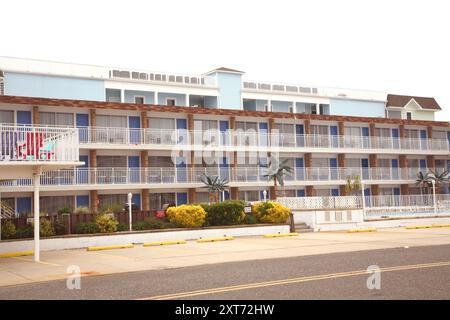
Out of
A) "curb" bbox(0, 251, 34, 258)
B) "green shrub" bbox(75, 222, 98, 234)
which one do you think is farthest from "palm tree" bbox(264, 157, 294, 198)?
"curb" bbox(0, 251, 34, 258)

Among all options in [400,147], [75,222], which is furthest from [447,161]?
[75,222]

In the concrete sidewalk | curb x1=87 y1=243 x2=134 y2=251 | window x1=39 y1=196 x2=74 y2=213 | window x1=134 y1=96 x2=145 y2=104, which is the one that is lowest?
the concrete sidewalk

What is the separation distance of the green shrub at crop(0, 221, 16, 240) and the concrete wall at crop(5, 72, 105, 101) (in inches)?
734

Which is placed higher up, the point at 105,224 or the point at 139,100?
the point at 139,100

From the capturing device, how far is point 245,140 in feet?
140

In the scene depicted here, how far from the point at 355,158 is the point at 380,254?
3195 centimetres

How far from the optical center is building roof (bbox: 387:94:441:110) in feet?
191

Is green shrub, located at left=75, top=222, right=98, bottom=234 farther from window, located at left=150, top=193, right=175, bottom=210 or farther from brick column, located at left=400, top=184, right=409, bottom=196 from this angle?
brick column, located at left=400, top=184, right=409, bottom=196

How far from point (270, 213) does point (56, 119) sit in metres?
15.8

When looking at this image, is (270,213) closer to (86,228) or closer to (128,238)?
(128,238)

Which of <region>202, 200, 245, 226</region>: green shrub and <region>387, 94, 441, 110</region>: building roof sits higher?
<region>387, 94, 441, 110</region>: building roof

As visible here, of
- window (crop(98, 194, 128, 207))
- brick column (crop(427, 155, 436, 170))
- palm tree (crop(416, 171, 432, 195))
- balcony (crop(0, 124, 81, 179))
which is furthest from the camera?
brick column (crop(427, 155, 436, 170))

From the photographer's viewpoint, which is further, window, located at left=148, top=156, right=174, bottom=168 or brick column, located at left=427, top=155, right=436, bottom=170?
brick column, located at left=427, top=155, right=436, bottom=170

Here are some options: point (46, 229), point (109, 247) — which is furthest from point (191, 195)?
point (109, 247)
